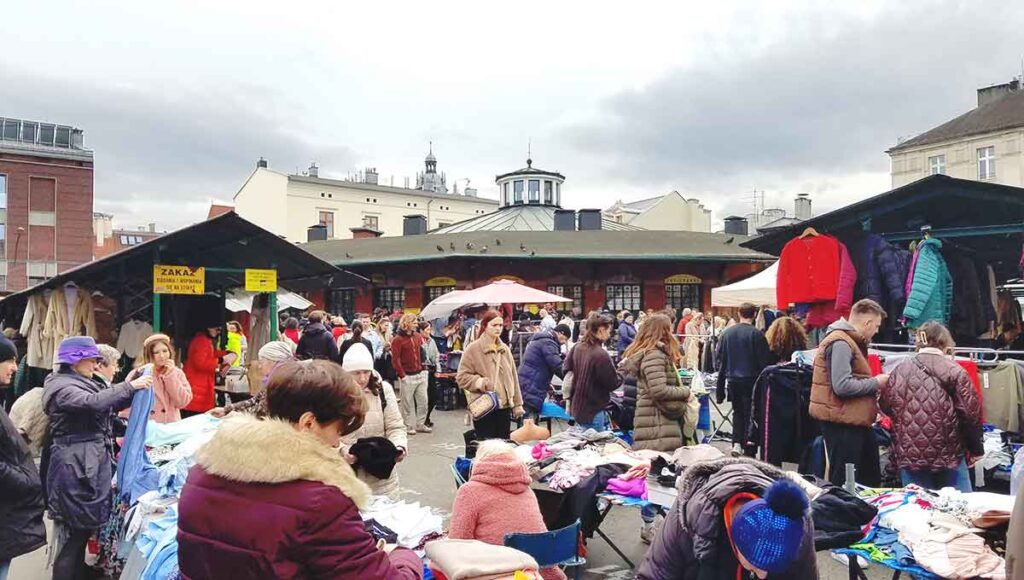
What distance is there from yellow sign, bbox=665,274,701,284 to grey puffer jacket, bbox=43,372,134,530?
2148 cm

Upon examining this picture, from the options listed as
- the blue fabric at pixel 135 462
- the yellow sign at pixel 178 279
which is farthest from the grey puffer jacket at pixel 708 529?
the yellow sign at pixel 178 279

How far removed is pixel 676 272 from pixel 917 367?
19484mm

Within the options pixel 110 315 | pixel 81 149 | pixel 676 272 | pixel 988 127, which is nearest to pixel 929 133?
pixel 988 127

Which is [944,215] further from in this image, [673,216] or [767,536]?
[673,216]

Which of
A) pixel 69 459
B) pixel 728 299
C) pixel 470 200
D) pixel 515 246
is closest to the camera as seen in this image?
pixel 69 459

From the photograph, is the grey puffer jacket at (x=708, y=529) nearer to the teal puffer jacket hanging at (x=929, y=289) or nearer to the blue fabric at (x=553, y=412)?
the blue fabric at (x=553, y=412)

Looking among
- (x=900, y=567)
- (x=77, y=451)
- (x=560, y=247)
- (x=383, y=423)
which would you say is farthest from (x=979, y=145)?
(x=77, y=451)

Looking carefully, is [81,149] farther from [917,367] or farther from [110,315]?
[917,367]

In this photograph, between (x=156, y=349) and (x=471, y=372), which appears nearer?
(x=156, y=349)

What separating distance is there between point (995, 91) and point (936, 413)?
52.4 metres

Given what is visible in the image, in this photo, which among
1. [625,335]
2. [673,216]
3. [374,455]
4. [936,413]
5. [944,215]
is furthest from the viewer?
[673,216]

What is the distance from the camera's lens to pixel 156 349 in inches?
218

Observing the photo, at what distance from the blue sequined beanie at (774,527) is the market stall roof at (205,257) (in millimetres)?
7367

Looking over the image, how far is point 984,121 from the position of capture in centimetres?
4378
